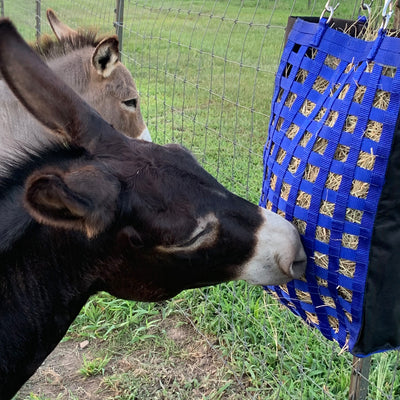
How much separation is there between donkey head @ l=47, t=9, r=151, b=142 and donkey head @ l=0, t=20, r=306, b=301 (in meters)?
2.64

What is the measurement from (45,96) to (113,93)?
2.84 m

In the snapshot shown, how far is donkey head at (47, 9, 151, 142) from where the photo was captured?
4.61m

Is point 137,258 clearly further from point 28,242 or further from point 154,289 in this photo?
point 28,242

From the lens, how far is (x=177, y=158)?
200 cm

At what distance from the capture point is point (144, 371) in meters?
3.47

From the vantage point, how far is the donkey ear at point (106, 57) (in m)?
4.44

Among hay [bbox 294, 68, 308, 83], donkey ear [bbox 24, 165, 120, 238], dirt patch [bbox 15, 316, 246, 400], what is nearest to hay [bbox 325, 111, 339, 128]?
hay [bbox 294, 68, 308, 83]

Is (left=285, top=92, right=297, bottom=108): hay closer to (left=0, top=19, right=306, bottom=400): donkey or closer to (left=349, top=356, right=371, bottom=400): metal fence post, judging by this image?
(left=0, top=19, right=306, bottom=400): donkey

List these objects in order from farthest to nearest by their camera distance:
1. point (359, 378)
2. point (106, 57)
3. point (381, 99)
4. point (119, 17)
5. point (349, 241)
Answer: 1. point (119, 17)
2. point (106, 57)
3. point (359, 378)
4. point (349, 241)
5. point (381, 99)

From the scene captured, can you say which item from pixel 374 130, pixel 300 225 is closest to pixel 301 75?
pixel 374 130

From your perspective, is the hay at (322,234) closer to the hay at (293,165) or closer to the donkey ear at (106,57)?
the hay at (293,165)

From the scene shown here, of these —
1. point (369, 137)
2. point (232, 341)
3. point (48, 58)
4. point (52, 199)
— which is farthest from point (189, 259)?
point (48, 58)

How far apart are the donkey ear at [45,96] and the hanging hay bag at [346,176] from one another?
73 cm

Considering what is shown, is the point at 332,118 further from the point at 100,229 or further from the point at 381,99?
the point at 100,229
